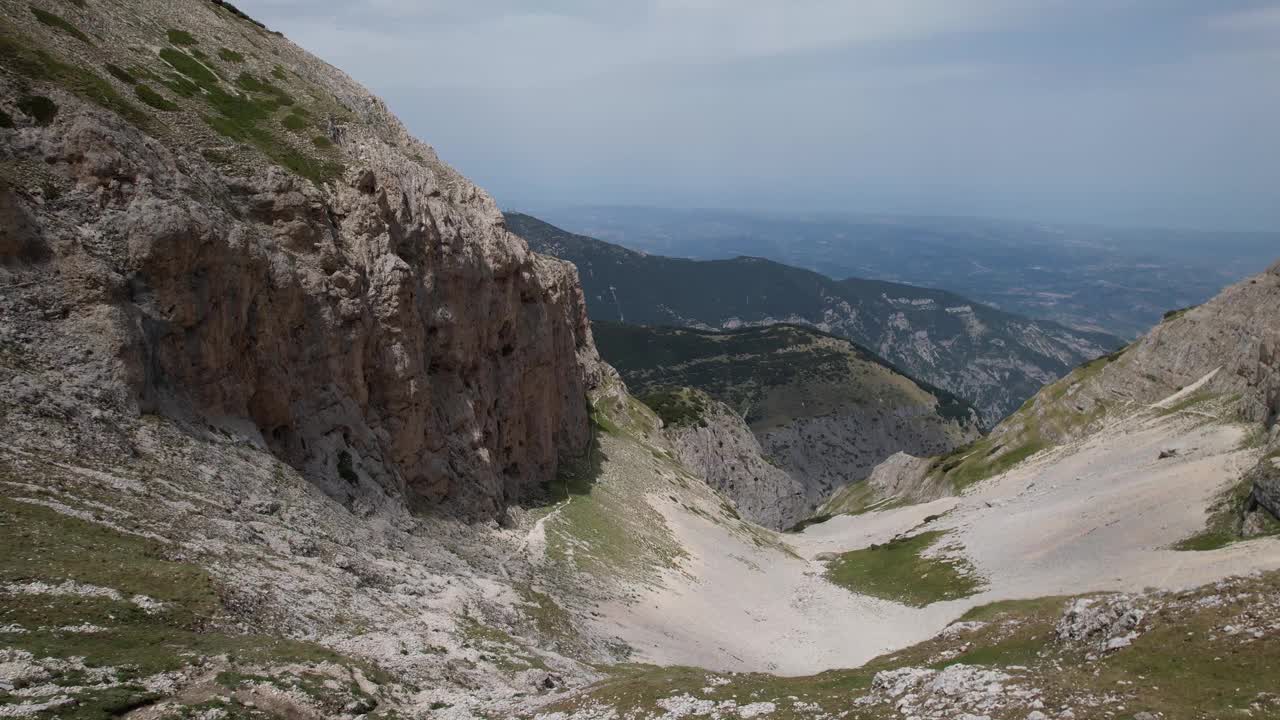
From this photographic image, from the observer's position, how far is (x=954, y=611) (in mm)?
57938

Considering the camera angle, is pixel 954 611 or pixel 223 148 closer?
pixel 223 148

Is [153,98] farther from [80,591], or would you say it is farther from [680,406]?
[680,406]

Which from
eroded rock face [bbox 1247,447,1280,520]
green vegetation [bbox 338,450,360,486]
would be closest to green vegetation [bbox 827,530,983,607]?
eroded rock face [bbox 1247,447,1280,520]

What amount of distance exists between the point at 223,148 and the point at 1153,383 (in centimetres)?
12571

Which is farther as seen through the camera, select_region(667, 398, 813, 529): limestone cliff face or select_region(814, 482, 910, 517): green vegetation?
select_region(667, 398, 813, 529): limestone cliff face

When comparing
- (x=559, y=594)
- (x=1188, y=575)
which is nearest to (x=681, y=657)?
(x=559, y=594)

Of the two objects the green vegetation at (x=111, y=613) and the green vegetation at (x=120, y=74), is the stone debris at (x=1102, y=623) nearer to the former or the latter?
the green vegetation at (x=111, y=613)

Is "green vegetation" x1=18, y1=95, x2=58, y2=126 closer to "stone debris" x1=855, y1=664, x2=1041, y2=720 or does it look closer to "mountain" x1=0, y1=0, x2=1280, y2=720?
"mountain" x1=0, y1=0, x2=1280, y2=720

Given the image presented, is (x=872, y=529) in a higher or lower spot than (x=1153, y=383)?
lower

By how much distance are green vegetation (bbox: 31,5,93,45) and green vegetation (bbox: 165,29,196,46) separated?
978 cm

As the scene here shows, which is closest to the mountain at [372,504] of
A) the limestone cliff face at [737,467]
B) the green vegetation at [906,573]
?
the green vegetation at [906,573]

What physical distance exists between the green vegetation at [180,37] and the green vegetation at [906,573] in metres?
72.1

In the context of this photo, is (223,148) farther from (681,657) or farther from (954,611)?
(954,611)

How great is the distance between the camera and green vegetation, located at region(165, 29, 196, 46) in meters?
55.5
